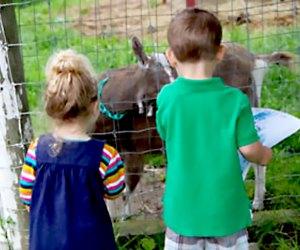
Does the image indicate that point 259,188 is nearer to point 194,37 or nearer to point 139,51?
point 139,51

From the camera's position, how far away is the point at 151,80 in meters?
4.22

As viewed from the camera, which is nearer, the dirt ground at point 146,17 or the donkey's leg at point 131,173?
the donkey's leg at point 131,173

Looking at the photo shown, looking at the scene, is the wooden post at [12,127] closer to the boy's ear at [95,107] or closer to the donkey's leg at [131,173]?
the boy's ear at [95,107]

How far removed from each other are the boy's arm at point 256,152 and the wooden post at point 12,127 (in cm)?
133

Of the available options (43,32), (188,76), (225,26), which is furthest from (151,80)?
(43,32)

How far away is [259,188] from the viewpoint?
14.9ft

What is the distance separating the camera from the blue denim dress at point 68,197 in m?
2.50

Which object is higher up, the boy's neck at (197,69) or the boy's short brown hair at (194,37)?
the boy's short brown hair at (194,37)

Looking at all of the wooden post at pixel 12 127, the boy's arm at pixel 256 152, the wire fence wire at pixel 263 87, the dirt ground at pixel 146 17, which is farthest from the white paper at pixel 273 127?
the dirt ground at pixel 146 17

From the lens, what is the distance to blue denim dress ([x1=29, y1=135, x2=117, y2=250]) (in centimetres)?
250

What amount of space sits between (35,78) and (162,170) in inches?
87.9

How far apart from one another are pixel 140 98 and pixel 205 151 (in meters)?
1.70

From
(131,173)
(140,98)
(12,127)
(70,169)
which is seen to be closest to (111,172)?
(70,169)

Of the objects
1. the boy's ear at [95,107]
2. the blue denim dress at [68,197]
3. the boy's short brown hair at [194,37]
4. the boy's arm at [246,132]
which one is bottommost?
the blue denim dress at [68,197]
